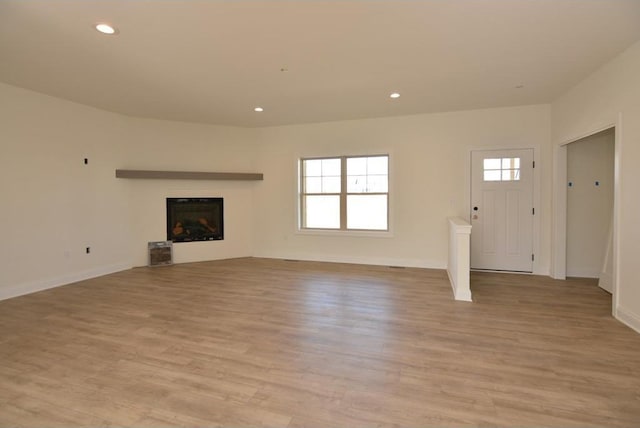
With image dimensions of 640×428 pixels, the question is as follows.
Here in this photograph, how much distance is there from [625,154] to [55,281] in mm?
7283

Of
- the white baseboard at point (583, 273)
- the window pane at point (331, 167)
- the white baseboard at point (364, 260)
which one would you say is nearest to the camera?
the white baseboard at point (583, 273)

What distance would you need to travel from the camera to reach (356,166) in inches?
246

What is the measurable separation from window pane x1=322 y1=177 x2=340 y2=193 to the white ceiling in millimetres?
1790

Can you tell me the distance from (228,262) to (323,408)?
4.80m

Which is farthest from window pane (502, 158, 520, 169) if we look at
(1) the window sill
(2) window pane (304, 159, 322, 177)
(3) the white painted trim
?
(2) window pane (304, 159, 322, 177)

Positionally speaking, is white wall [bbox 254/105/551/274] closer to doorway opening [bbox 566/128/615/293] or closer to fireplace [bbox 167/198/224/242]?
doorway opening [bbox 566/128/615/293]

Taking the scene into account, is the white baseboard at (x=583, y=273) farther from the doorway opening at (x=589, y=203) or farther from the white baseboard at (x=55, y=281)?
the white baseboard at (x=55, y=281)

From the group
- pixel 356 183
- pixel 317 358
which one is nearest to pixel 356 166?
pixel 356 183

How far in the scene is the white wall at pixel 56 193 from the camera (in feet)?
13.7

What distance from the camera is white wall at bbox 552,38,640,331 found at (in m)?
3.07

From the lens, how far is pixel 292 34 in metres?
2.83

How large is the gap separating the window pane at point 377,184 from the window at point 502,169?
1.69m

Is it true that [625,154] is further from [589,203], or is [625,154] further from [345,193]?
[345,193]

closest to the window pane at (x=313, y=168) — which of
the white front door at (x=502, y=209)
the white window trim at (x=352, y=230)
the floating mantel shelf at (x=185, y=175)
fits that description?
the white window trim at (x=352, y=230)
